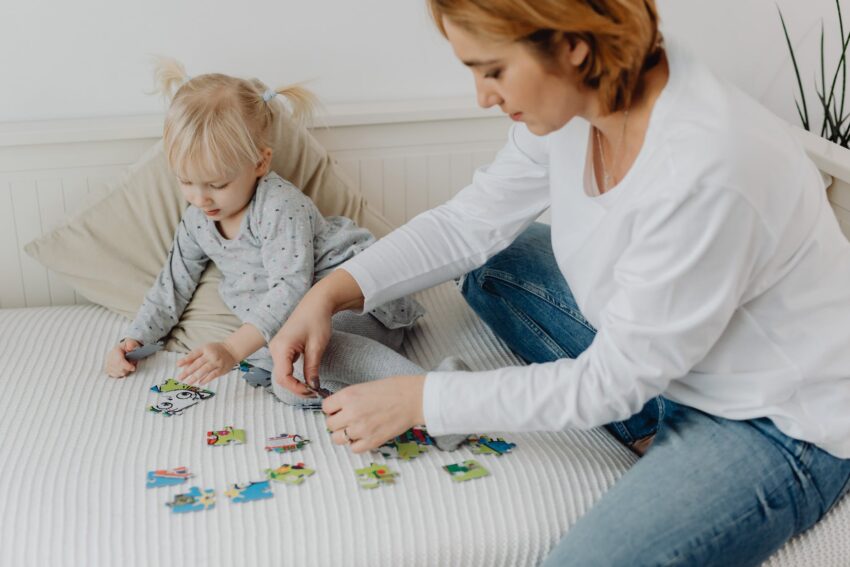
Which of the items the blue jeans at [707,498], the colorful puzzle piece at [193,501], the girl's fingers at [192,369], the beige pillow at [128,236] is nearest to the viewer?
the blue jeans at [707,498]

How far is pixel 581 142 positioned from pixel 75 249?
1104 mm

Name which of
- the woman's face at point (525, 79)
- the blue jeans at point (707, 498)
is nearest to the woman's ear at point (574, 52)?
the woman's face at point (525, 79)

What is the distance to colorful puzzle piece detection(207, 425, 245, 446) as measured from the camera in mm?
Answer: 1577

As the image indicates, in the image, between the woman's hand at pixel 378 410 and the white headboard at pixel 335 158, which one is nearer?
the woman's hand at pixel 378 410

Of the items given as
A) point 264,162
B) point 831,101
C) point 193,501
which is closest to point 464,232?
point 264,162

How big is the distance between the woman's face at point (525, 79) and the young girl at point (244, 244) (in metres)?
0.55

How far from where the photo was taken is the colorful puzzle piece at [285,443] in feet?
5.11

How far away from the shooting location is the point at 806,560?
1432 mm

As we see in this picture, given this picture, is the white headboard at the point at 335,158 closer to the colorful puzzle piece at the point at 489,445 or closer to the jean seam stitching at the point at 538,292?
the jean seam stitching at the point at 538,292

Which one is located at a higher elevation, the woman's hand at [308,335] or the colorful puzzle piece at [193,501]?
the woman's hand at [308,335]

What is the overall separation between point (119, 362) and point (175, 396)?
16cm

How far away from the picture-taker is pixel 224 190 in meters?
1.85

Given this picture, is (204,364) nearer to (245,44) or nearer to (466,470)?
(466,470)

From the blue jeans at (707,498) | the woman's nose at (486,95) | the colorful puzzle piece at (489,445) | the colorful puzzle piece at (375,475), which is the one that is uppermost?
the woman's nose at (486,95)
